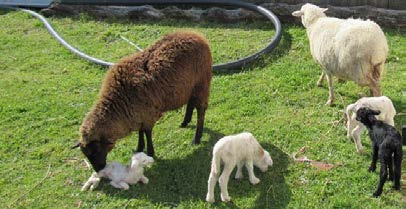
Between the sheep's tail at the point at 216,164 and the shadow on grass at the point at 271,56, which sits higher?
the shadow on grass at the point at 271,56

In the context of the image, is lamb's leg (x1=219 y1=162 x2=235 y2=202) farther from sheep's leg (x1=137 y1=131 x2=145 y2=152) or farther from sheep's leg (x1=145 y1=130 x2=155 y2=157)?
sheep's leg (x1=137 y1=131 x2=145 y2=152)

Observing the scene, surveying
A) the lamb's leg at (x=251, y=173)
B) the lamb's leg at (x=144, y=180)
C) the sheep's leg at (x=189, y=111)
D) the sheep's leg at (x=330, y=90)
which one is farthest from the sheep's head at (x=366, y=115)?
the lamb's leg at (x=144, y=180)

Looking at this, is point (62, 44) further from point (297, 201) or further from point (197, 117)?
point (297, 201)

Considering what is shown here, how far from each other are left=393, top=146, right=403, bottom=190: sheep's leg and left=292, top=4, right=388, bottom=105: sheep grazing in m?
1.56

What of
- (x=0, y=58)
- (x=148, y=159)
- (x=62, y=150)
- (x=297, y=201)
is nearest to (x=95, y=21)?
(x=0, y=58)

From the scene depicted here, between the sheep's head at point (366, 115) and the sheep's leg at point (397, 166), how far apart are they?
18.7 inches

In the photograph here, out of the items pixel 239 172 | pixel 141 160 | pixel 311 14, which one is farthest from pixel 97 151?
pixel 311 14

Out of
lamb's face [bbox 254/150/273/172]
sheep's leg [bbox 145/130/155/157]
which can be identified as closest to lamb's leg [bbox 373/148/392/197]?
lamb's face [bbox 254/150/273/172]

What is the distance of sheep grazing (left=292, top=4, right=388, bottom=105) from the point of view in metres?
7.45

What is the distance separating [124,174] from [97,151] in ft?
1.44

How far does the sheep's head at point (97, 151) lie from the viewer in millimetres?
7074

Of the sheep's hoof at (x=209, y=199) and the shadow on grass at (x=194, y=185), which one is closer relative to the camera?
the sheep's hoof at (x=209, y=199)

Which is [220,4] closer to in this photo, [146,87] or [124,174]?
[146,87]

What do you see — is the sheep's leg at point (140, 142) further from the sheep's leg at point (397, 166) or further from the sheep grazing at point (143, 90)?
the sheep's leg at point (397, 166)
